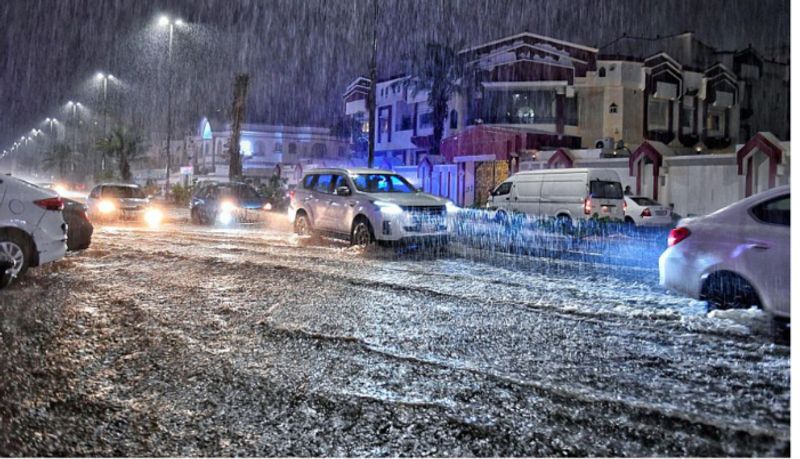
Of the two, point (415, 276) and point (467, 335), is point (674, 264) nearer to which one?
point (467, 335)

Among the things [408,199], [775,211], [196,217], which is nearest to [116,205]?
[196,217]

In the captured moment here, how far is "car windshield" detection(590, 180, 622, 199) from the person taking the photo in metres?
20.2

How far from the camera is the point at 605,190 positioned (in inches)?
802

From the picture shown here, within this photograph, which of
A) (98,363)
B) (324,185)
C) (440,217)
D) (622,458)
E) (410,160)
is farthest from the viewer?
(410,160)

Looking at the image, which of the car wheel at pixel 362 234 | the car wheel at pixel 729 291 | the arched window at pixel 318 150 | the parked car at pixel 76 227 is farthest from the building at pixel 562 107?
the car wheel at pixel 729 291

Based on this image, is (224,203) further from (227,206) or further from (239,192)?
(239,192)

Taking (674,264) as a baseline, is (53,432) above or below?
below

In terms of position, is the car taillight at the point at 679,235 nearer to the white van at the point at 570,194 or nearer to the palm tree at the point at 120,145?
the white van at the point at 570,194

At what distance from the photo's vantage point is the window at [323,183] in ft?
53.3

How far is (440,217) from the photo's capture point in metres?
14.7

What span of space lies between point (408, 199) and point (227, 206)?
11270 millimetres

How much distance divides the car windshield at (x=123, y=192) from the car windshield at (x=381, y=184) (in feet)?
42.5

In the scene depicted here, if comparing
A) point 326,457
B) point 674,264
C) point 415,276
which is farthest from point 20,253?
point 674,264

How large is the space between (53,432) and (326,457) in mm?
1684
